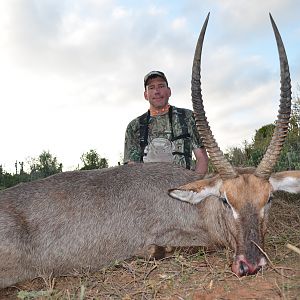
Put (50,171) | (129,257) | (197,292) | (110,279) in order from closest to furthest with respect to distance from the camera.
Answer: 1. (197,292)
2. (110,279)
3. (129,257)
4. (50,171)

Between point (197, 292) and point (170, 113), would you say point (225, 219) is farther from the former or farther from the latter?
point (170, 113)

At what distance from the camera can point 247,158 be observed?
56.2ft

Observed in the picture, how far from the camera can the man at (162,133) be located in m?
8.75

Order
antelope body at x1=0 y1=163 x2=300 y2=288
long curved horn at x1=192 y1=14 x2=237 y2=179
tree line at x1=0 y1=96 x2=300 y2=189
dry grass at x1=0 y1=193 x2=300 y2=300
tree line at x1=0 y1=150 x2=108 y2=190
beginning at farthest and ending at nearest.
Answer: tree line at x1=0 y1=150 x2=108 y2=190 < tree line at x1=0 y1=96 x2=300 y2=189 < antelope body at x1=0 y1=163 x2=300 y2=288 < long curved horn at x1=192 y1=14 x2=237 y2=179 < dry grass at x1=0 y1=193 x2=300 y2=300

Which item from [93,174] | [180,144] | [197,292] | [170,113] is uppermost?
[170,113]

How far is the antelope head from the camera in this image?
180 inches

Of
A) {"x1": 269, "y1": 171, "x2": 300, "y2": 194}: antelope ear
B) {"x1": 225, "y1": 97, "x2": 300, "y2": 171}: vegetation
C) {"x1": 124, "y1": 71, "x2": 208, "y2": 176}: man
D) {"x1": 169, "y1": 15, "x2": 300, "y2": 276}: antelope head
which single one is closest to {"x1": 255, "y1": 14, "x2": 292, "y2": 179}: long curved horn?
{"x1": 169, "y1": 15, "x2": 300, "y2": 276}: antelope head

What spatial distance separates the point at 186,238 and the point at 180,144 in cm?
333

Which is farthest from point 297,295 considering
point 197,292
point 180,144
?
point 180,144

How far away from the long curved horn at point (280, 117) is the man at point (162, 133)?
3326 millimetres

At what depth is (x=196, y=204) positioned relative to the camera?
19.0 feet

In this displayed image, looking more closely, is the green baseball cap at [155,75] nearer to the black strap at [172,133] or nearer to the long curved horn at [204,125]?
the black strap at [172,133]

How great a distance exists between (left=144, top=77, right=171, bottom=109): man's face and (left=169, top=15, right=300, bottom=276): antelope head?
12.3ft

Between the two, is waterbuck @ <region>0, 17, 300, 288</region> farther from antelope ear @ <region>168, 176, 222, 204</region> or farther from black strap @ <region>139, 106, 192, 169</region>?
black strap @ <region>139, 106, 192, 169</region>
